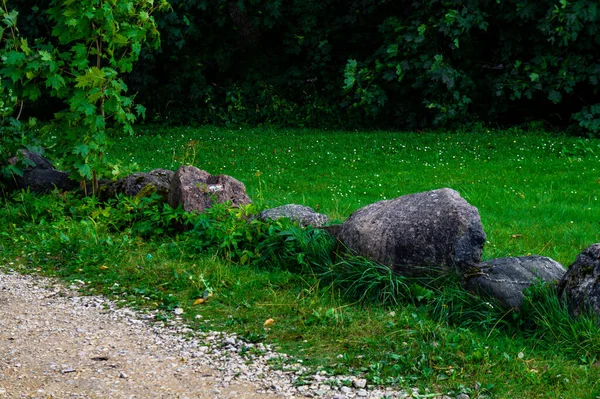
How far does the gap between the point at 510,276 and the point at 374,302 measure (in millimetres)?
931

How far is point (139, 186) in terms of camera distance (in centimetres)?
760

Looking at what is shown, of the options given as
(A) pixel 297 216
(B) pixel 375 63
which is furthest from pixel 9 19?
(B) pixel 375 63

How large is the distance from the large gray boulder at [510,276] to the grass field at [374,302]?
0.38ft

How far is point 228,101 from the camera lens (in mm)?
16734

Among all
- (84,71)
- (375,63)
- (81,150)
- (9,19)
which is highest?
(9,19)

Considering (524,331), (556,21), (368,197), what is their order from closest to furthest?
(524,331)
(368,197)
(556,21)

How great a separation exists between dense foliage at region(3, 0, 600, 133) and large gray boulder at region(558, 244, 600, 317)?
902 centimetres

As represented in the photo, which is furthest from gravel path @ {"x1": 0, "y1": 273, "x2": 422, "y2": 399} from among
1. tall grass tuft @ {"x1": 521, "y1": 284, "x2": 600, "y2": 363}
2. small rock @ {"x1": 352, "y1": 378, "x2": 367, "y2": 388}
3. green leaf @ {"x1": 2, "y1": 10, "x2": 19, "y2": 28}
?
green leaf @ {"x1": 2, "y1": 10, "x2": 19, "y2": 28}

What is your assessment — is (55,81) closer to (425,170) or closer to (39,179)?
(39,179)

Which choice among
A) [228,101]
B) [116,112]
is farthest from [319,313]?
[228,101]

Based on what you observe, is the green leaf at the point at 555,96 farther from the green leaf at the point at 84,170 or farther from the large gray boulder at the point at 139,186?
the green leaf at the point at 84,170

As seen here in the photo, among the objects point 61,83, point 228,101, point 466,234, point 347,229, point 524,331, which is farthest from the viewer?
point 228,101

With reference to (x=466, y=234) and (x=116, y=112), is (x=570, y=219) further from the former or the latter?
(x=116, y=112)

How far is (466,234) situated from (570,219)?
8.91ft
